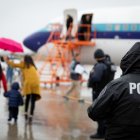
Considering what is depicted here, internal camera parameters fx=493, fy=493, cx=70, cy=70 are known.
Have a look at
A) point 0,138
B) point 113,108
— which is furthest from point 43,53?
point 113,108

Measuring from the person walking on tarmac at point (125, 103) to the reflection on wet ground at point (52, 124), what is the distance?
4417 millimetres

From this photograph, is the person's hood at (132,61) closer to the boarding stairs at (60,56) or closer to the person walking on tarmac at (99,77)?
the person walking on tarmac at (99,77)

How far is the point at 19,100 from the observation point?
364 inches

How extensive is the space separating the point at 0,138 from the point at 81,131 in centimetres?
166

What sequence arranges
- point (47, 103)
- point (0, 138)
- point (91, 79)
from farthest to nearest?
point (47, 103) < point (91, 79) < point (0, 138)

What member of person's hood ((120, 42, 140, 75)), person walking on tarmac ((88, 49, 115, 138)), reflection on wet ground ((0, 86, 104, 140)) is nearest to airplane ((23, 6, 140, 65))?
reflection on wet ground ((0, 86, 104, 140))

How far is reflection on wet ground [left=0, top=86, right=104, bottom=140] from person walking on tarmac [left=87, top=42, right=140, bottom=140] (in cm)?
442

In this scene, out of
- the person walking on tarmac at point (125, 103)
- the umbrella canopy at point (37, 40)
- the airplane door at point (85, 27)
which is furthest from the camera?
the umbrella canopy at point (37, 40)

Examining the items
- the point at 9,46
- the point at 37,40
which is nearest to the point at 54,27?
the point at 37,40

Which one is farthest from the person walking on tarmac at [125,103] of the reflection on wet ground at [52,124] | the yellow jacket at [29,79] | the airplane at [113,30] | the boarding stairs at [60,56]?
the airplane at [113,30]

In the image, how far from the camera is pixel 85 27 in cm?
1886

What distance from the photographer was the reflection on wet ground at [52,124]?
8367 mm

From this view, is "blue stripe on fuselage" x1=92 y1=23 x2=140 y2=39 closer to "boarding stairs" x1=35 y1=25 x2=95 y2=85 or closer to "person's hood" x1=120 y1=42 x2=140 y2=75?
"boarding stairs" x1=35 y1=25 x2=95 y2=85

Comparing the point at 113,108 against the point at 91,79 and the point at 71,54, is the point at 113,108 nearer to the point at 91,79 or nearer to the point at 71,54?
the point at 91,79
